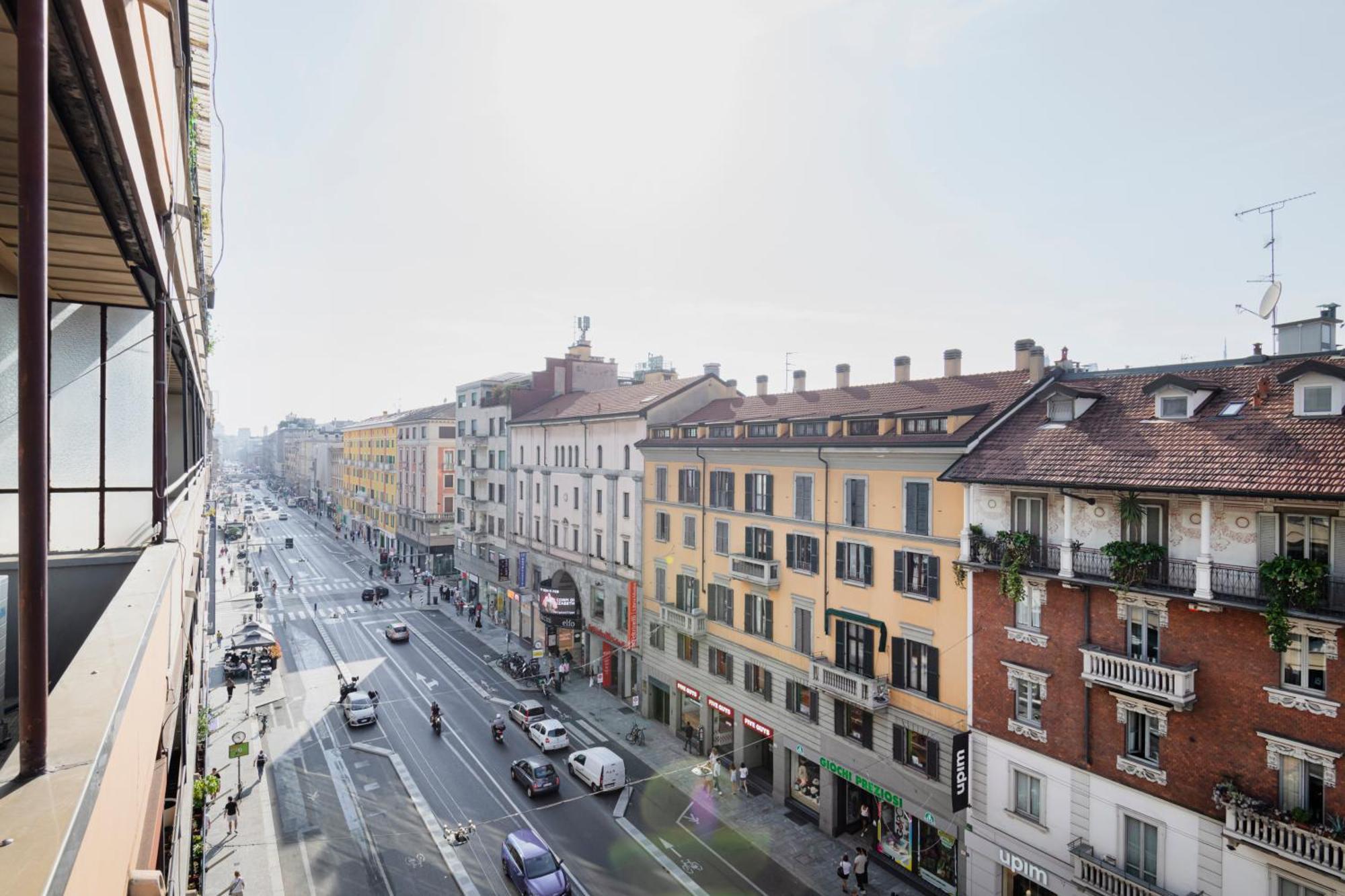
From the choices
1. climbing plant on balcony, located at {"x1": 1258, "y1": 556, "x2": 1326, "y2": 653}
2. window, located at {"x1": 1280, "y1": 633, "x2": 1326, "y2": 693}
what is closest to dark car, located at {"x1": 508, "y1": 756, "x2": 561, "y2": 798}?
window, located at {"x1": 1280, "y1": 633, "x2": 1326, "y2": 693}

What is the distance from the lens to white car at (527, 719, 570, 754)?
118 ft

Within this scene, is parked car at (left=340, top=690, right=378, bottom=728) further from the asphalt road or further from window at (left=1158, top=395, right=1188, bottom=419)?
window at (left=1158, top=395, right=1188, bottom=419)

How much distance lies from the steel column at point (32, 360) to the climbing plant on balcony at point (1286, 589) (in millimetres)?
21087

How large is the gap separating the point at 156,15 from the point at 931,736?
86.7 feet

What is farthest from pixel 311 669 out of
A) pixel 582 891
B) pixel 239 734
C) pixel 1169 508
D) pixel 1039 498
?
pixel 1169 508

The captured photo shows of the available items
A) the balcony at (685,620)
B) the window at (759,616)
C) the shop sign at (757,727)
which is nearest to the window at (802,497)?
the window at (759,616)

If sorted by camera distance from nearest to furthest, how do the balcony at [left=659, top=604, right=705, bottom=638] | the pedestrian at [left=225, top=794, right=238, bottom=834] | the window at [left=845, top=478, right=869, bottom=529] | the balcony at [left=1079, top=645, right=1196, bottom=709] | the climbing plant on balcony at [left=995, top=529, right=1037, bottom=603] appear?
the balcony at [left=1079, top=645, right=1196, bottom=709] → the climbing plant on balcony at [left=995, top=529, right=1037, bottom=603] → the window at [left=845, top=478, right=869, bottom=529] → the pedestrian at [left=225, top=794, right=238, bottom=834] → the balcony at [left=659, top=604, right=705, bottom=638]

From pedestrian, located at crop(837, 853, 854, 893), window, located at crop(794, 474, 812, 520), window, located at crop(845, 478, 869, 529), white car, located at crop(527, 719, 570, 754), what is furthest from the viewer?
white car, located at crop(527, 719, 570, 754)

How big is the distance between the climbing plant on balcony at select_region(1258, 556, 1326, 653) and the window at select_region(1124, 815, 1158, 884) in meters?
6.26

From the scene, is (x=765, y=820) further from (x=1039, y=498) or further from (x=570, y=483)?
(x=570, y=483)

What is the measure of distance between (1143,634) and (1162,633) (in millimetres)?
503

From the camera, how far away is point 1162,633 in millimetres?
18984

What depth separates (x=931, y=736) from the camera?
24.8 m

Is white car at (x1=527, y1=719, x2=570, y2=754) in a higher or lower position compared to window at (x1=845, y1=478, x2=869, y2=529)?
lower
